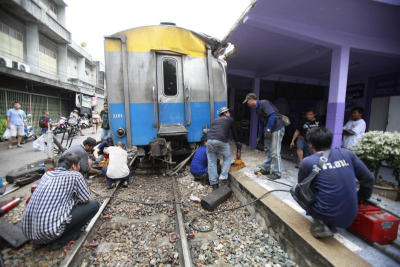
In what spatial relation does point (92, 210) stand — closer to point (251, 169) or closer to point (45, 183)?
point (45, 183)

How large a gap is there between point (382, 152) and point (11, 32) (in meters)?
18.7

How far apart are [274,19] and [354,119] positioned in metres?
2.88

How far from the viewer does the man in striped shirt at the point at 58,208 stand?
6.84 feet

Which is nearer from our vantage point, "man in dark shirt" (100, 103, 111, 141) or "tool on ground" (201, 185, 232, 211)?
"tool on ground" (201, 185, 232, 211)

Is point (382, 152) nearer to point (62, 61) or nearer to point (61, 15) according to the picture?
point (62, 61)

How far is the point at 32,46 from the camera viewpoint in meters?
13.1

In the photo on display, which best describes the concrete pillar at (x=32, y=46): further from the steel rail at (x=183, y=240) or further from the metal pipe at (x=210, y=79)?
the steel rail at (x=183, y=240)

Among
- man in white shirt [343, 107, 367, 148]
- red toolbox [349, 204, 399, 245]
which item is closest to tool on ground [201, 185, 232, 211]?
Answer: red toolbox [349, 204, 399, 245]

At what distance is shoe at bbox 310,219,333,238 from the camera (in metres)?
1.92

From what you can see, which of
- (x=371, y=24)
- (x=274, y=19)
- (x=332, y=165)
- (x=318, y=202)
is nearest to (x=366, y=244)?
(x=318, y=202)

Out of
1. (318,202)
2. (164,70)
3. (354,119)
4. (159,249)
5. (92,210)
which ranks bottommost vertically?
(159,249)

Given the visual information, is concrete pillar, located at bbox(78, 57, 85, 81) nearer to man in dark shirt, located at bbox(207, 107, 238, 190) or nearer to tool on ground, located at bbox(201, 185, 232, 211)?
man in dark shirt, located at bbox(207, 107, 238, 190)

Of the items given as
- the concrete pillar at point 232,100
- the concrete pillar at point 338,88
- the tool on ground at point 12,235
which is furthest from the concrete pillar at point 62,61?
the concrete pillar at point 338,88

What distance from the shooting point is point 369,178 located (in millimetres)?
1923
